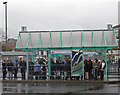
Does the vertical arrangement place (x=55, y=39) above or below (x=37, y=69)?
above

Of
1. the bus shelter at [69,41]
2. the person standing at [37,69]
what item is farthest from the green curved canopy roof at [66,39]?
the person standing at [37,69]

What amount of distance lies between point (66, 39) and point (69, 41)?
348 mm

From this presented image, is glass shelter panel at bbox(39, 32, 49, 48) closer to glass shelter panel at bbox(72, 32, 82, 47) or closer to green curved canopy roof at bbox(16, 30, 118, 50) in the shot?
green curved canopy roof at bbox(16, 30, 118, 50)

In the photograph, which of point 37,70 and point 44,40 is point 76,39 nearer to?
point 44,40

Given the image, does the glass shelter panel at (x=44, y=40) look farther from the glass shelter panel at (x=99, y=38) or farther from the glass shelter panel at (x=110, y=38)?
the glass shelter panel at (x=110, y=38)

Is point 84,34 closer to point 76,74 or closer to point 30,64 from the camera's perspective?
point 76,74

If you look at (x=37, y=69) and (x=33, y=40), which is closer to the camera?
(x=37, y=69)

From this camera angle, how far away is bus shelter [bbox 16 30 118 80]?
56.3 feet

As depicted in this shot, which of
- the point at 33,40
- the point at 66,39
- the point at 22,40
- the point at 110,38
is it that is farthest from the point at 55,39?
the point at 110,38

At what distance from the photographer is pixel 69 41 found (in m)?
17.7

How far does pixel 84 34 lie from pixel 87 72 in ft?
10.4

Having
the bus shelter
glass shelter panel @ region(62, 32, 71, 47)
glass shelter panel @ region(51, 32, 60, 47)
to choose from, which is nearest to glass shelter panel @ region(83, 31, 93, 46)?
the bus shelter

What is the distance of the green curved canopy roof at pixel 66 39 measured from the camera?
1722 cm

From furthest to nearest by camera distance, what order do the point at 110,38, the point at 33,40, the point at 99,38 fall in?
the point at 33,40 < the point at 99,38 < the point at 110,38
